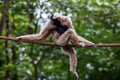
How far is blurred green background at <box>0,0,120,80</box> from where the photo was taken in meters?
14.6

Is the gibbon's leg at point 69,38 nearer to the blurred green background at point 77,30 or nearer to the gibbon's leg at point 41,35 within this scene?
the gibbon's leg at point 41,35

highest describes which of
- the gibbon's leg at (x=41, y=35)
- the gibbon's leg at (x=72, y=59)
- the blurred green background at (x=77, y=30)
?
the gibbon's leg at (x=41, y=35)

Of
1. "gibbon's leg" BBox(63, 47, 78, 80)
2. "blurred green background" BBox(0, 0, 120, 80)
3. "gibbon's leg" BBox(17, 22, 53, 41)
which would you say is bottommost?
"blurred green background" BBox(0, 0, 120, 80)

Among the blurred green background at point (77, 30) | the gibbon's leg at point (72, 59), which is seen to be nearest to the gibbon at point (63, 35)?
the gibbon's leg at point (72, 59)

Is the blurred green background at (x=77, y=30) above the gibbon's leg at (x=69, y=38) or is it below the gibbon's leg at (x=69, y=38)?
below

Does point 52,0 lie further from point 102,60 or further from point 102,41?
point 102,60

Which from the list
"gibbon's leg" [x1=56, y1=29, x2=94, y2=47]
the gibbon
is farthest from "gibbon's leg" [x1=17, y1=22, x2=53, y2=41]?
"gibbon's leg" [x1=56, y1=29, x2=94, y2=47]

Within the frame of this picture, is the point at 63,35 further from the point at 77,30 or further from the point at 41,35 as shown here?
the point at 77,30

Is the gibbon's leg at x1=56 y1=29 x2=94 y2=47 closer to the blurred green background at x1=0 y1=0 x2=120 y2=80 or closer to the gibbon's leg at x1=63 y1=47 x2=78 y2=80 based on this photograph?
the gibbon's leg at x1=63 y1=47 x2=78 y2=80

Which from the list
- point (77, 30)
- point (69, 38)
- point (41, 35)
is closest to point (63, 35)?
point (69, 38)

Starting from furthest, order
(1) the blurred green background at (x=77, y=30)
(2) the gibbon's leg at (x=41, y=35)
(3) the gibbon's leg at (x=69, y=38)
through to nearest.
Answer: (1) the blurred green background at (x=77, y=30)
(2) the gibbon's leg at (x=41, y=35)
(3) the gibbon's leg at (x=69, y=38)

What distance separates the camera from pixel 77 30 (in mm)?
15344

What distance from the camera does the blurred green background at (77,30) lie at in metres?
14.6

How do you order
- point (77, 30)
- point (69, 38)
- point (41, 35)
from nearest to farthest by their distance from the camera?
1. point (69, 38)
2. point (41, 35)
3. point (77, 30)
